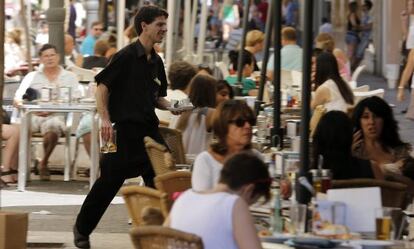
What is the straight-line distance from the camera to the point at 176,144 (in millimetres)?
12172

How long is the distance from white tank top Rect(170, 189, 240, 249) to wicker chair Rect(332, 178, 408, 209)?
2.20 m

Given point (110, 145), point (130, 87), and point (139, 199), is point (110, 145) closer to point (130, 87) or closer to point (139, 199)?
point (130, 87)

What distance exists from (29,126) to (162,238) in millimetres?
9374

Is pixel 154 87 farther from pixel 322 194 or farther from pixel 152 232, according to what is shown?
pixel 152 232

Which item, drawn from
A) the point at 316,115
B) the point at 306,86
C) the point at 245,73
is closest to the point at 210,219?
the point at 306,86

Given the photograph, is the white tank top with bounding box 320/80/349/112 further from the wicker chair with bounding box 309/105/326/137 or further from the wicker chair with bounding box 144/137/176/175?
the wicker chair with bounding box 144/137/176/175

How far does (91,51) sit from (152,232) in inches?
855

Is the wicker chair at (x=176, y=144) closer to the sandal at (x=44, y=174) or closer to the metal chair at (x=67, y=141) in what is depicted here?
the metal chair at (x=67, y=141)

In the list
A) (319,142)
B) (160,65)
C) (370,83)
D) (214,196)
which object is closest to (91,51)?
(370,83)

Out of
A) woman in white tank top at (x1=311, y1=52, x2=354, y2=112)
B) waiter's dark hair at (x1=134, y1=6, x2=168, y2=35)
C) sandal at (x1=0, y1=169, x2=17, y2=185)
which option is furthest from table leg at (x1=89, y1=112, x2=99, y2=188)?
waiter's dark hair at (x1=134, y1=6, x2=168, y2=35)

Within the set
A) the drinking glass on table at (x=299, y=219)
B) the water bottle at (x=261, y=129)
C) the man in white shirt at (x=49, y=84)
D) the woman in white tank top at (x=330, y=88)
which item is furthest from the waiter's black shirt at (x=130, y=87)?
the man in white shirt at (x=49, y=84)

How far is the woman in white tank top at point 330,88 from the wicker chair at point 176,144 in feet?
12.3

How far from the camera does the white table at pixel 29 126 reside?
609 inches

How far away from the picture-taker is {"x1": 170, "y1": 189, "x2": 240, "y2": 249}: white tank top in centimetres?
698
